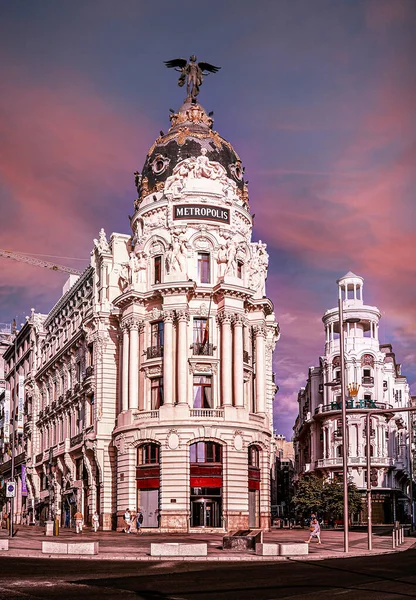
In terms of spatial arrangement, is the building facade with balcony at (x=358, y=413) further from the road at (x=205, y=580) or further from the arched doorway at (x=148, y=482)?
the road at (x=205, y=580)

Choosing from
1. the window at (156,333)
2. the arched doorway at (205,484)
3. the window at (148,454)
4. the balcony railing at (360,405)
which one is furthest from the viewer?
the balcony railing at (360,405)

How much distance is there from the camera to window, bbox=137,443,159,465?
63.7m

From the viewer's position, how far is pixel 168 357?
63.8 meters

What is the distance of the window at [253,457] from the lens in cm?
6550

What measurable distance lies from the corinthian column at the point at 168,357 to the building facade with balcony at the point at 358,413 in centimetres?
3563

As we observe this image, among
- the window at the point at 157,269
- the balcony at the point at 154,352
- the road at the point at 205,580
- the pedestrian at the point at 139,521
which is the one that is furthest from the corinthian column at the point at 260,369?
the road at the point at 205,580

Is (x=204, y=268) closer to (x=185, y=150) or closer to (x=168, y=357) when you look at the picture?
(x=168, y=357)

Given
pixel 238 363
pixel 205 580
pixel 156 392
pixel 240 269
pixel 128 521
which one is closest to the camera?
pixel 205 580

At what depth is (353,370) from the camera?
10188cm

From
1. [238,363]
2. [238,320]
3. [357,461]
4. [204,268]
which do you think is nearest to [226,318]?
[238,320]

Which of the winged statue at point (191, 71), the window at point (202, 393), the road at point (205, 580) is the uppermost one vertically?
the winged statue at point (191, 71)

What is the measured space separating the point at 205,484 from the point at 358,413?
1424 inches

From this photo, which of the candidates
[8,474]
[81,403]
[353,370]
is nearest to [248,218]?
[81,403]

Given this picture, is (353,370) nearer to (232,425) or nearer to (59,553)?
(232,425)
